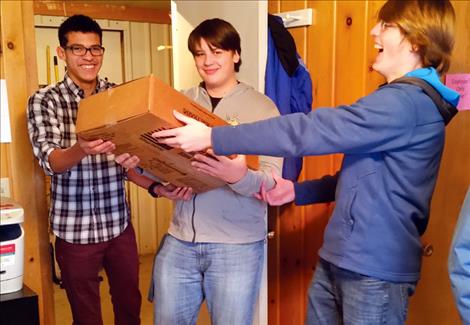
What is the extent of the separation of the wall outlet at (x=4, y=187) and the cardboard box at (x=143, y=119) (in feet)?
2.16

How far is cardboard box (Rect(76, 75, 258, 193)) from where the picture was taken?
1.11 meters

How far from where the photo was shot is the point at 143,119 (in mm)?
1111

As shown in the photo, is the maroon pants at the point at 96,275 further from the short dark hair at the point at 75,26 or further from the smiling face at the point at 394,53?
the smiling face at the point at 394,53

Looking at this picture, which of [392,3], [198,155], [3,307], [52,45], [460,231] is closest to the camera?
[460,231]

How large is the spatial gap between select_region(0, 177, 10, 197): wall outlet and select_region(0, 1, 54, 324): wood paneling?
0.02m

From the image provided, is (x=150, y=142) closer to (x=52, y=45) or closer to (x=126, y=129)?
(x=126, y=129)

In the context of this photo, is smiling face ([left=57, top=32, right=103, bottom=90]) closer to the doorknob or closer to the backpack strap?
the backpack strap

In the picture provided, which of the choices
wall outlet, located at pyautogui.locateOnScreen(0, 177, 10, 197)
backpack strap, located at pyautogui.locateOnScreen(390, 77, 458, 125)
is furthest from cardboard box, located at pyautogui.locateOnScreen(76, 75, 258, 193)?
wall outlet, located at pyautogui.locateOnScreen(0, 177, 10, 197)

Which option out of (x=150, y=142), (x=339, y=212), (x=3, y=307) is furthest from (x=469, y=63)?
(x=3, y=307)

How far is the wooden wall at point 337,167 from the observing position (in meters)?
1.51

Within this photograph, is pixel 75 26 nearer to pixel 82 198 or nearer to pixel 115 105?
pixel 82 198

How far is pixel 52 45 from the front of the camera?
3.12 m

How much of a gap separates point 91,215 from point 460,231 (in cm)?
142

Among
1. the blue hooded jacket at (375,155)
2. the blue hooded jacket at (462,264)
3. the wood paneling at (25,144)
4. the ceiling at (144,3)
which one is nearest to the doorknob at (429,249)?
the blue hooded jacket at (375,155)
